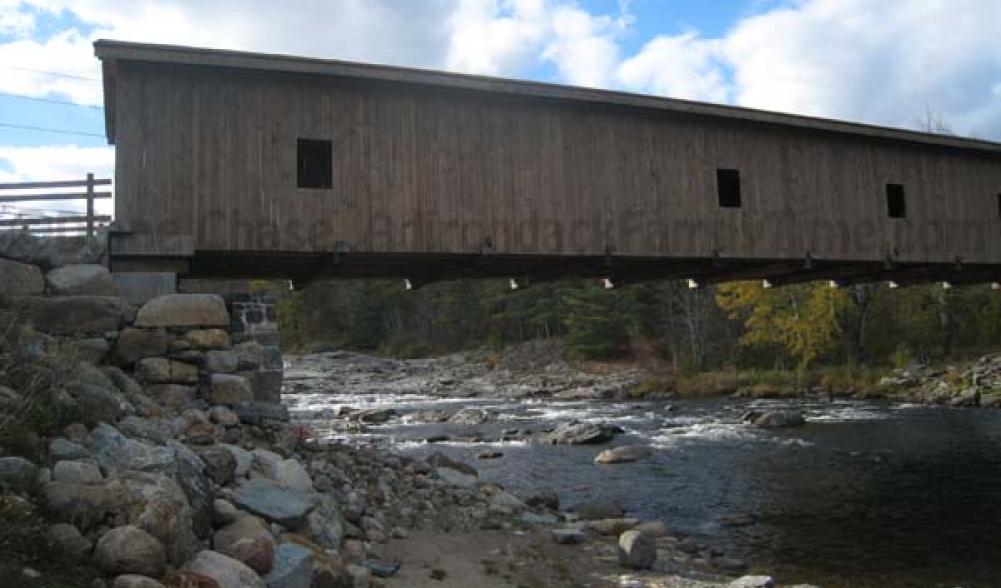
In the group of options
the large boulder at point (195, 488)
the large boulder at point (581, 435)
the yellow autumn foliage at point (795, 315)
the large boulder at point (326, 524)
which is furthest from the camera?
the yellow autumn foliage at point (795, 315)

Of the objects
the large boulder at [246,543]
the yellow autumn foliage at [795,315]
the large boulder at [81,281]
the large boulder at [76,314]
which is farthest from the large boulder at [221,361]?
the yellow autumn foliage at [795,315]

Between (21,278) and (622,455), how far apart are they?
468 inches

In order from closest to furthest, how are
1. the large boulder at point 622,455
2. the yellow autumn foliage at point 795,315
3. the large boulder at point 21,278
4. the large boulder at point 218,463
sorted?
the large boulder at point 218,463 → the large boulder at point 21,278 → the large boulder at point 622,455 → the yellow autumn foliage at point 795,315

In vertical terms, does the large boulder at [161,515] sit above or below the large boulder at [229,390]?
below

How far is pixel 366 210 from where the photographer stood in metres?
12.3

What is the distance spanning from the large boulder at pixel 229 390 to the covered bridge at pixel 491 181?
2.44 m

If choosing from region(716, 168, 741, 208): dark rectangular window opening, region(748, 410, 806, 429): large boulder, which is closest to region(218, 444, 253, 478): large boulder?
region(716, 168, 741, 208): dark rectangular window opening

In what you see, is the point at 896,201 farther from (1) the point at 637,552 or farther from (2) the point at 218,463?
(2) the point at 218,463

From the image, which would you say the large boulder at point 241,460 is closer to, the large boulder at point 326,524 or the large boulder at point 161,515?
the large boulder at point 326,524

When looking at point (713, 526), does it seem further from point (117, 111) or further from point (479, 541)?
point (117, 111)

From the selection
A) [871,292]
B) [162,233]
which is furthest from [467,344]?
[162,233]

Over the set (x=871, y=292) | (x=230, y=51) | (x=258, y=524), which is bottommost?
(x=258, y=524)

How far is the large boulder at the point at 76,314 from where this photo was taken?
8.90 m

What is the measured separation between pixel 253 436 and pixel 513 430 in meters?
13.4
